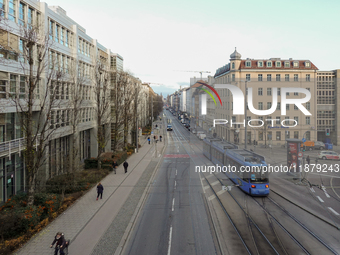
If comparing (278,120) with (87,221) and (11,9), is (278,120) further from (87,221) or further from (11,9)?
(11,9)

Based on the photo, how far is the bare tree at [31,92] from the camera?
14758mm

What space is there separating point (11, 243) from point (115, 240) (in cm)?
446

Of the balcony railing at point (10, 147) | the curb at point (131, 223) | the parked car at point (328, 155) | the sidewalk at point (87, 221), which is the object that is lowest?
the sidewalk at point (87, 221)

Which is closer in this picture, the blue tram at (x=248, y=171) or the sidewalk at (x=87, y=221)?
the sidewalk at (x=87, y=221)

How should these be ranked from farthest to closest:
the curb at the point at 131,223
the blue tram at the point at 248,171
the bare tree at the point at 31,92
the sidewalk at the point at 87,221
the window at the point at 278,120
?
the window at the point at 278,120
the blue tram at the point at 248,171
the bare tree at the point at 31,92
the sidewalk at the point at 87,221
the curb at the point at 131,223

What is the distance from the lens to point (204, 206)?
17703mm

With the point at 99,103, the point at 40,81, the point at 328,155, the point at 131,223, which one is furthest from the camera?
the point at 328,155

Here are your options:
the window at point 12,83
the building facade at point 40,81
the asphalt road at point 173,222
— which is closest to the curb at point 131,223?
the asphalt road at point 173,222

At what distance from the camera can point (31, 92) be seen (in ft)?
48.6

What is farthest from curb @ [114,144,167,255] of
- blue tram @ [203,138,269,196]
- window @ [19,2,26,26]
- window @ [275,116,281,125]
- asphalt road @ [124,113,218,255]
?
window @ [275,116,281,125]

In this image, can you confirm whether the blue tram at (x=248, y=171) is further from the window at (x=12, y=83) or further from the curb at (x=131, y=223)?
the window at (x=12, y=83)

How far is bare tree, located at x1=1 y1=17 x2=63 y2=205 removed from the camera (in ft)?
48.4

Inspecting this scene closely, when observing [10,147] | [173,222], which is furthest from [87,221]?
[10,147]

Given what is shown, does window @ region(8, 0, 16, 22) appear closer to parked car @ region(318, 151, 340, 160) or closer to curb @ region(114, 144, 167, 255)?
curb @ region(114, 144, 167, 255)
